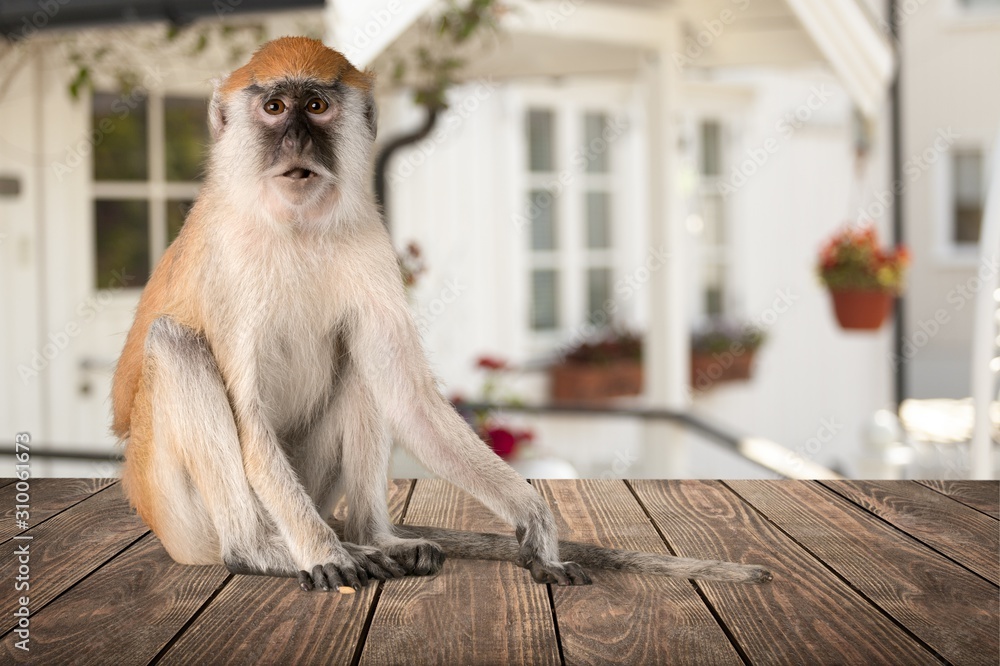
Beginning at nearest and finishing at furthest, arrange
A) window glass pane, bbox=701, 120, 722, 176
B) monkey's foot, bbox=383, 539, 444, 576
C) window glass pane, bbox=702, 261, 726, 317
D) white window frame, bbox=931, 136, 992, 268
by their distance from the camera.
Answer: monkey's foot, bbox=383, 539, 444, 576 < window glass pane, bbox=701, 120, 722, 176 < window glass pane, bbox=702, 261, 726, 317 < white window frame, bbox=931, 136, 992, 268

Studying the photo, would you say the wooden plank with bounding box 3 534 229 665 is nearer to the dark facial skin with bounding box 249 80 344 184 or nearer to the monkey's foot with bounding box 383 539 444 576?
the monkey's foot with bounding box 383 539 444 576

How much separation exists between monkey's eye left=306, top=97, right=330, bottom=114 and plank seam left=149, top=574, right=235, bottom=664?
0.77m

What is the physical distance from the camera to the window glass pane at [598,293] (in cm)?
824

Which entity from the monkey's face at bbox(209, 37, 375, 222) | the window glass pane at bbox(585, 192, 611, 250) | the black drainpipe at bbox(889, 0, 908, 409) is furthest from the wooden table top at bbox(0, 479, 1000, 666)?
the black drainpipe at bbox(889, 0, 908, 409)

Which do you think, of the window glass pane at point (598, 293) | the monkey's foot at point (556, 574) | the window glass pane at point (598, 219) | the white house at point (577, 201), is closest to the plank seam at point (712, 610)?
the monkey's foot at point (556, 574)

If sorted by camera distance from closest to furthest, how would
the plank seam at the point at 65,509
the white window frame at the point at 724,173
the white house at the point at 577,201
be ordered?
1. the plank seam at the point at 65,509
2. the white house at the point at 577,201
3. the white window frame at the point at 724,173

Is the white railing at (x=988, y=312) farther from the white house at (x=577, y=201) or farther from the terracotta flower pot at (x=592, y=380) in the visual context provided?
the terracotta flower pot at (x=592, y=380)

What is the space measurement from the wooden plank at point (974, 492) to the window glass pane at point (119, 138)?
4.36 meters

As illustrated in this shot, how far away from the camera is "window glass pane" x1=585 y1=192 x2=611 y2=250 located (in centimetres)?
837

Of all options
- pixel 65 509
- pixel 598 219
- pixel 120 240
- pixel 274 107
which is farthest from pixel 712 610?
pixel 598 219

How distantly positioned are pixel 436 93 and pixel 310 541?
138 inches

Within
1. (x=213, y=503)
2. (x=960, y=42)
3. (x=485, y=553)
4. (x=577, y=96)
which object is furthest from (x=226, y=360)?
(x=960, y=42)

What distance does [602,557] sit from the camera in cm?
179

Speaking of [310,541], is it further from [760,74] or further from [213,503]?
[760,74]
